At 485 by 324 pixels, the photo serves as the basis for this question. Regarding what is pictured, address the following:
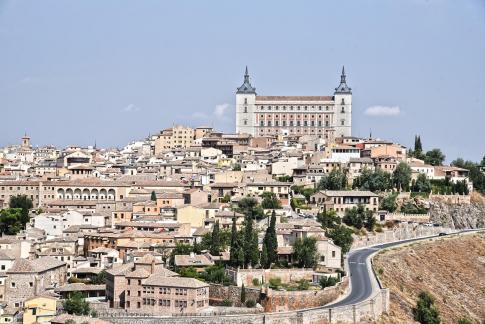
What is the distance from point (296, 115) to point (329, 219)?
4275 cm

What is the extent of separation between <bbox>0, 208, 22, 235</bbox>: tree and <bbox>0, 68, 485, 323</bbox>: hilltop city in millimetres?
79

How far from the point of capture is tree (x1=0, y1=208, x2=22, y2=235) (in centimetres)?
5562

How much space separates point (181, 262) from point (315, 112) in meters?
57.8

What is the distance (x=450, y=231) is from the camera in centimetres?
6912

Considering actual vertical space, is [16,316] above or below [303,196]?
below

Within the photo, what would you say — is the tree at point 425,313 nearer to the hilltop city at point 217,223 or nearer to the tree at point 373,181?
the hilltop city at point 217,223

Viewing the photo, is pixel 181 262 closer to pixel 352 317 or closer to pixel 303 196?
pixel 352 317

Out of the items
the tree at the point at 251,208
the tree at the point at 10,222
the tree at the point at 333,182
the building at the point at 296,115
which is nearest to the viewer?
the tree at the point at 10,222

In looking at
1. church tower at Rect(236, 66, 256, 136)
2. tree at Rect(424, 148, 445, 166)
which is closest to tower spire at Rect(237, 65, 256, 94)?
church tower at Rect(236, 66, 256, 136)

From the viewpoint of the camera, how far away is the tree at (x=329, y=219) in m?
59.1

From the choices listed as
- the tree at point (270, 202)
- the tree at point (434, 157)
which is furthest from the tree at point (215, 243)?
the tree at point (434, 157)

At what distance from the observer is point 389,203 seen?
224ft

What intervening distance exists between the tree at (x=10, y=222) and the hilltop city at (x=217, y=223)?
0.08m

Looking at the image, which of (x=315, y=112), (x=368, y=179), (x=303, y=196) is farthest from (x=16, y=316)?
(x=315, y=112)
